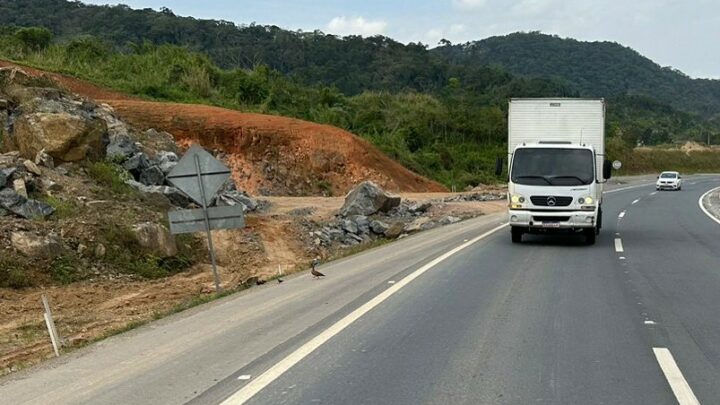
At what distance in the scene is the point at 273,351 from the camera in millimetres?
7430

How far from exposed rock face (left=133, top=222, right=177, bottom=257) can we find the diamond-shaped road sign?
238 inches

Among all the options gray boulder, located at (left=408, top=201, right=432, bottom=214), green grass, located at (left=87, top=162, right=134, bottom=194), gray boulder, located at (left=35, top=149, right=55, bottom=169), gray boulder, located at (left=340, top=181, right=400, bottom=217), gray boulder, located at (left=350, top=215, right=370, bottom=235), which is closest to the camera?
gray boulder, located at (left=35, top=149, right=55, bottom=169)

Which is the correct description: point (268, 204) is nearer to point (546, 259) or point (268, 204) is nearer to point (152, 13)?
point (546, 259)

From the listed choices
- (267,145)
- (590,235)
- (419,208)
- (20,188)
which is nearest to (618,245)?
(590,235)

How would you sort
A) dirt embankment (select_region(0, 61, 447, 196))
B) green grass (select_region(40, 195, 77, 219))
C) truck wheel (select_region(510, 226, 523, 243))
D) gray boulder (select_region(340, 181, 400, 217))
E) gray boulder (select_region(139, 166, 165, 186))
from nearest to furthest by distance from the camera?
green grass (select_region(40, 195, 77, 219))
truck wheel (select_region(510, 226, 523, 243))
gray boulder (select_region(139, 166, 165, 186))
gray boulder (select_region(340, 181, 400, 217))
dirt embankment (select_region(0, 61, 447, 196))

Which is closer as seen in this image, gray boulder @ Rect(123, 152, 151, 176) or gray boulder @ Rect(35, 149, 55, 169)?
gray boulder @ Rect(35, 149, 55, 169)

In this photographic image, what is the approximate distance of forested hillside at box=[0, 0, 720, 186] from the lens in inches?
2106

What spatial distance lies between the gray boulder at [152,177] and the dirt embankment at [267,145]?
1482 centimetres

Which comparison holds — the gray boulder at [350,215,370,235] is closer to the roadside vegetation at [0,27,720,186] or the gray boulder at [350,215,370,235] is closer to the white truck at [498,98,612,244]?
the white truck at [498,98,612,244]

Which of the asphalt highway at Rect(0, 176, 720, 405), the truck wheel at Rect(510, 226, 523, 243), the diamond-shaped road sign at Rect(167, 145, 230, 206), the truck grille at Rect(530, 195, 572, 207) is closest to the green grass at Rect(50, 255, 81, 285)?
the diamond-shaped road sign at Rect(167, 145, 230, 206)

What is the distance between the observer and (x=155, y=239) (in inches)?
720

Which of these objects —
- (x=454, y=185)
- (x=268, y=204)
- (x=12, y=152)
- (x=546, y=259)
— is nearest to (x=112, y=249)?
(x=12, y=152)

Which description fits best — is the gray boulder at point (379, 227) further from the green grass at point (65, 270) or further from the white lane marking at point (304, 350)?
the white lane marking at point (304, 350)

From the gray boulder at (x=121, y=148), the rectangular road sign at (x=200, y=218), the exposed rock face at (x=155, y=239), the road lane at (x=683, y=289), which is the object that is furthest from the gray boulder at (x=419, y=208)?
the rectangular road sign at (x=200, y=218)
